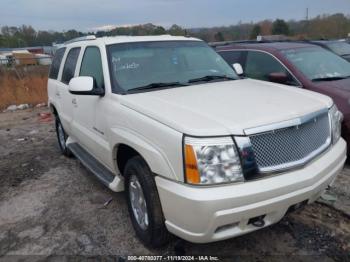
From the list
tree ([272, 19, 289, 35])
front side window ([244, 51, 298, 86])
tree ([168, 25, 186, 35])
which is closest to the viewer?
front side window ([244, 51, 298, 86])

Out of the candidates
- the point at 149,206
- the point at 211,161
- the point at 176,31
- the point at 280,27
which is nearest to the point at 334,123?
the point at 211,161

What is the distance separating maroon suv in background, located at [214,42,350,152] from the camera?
5.07m

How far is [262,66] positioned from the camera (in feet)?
20.1

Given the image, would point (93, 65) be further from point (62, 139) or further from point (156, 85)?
point (62, 139)

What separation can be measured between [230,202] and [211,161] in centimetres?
30

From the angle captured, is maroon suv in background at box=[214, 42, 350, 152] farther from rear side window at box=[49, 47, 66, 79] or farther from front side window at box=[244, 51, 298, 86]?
rear side window at box=[49, 47, 66, 79]

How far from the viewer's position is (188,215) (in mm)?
2494

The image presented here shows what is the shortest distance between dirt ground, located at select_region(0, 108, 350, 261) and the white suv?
43 centimetres

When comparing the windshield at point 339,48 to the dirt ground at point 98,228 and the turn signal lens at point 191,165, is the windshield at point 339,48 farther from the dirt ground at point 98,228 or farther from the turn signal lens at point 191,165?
the turn signal lens at point 191,165

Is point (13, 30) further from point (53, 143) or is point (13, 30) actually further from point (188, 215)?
point (188, 215)

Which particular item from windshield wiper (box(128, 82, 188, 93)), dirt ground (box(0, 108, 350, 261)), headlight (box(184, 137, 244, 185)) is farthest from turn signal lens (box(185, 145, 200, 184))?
windshield wiper (box(128, 82, 188, 93))

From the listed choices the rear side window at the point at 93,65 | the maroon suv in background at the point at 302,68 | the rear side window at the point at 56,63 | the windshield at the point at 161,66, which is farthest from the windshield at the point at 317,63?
the rear side window at the point at 56,63

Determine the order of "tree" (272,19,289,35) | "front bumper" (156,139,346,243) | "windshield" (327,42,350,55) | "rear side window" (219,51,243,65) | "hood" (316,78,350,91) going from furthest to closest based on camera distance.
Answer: "tree" (272,19,289,35) < "windshield" (327,42,350,55) < "rear side window" (219,51,243,65) < "hood" (316,78,350,91) < "front bumper" (156,139,346,243)

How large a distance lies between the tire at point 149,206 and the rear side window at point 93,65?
3.73 feet
